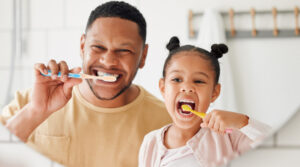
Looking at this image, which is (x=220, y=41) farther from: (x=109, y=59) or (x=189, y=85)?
(x=109, y=59)

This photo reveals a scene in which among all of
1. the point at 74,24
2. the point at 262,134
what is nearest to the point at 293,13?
the point at 262,134

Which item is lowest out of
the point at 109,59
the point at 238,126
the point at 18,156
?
the point at 18,156

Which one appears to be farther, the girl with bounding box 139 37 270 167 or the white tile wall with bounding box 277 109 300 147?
the white tile wall with bounding box 277 109 300 147

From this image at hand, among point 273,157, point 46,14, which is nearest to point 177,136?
point 273,157

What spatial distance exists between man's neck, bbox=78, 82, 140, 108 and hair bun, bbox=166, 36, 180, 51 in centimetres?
10

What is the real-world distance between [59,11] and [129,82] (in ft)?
0.65

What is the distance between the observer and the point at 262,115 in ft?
1.83

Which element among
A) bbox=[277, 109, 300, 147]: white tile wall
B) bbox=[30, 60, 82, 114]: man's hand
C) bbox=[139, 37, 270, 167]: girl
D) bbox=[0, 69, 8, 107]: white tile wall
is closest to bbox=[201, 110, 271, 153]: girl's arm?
bbox=[139, 37, 270, 167]: girl

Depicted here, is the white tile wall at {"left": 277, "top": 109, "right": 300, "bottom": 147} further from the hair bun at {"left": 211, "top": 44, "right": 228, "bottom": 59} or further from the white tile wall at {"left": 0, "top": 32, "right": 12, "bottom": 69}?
the white tile wall at {"left": 0, "top": 32, "right": 12, "bottom": 69}

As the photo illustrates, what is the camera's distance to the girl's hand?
1.80 ft

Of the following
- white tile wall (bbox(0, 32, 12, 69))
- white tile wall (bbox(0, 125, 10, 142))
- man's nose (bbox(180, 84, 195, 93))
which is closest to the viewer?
man's nose (bbox(180, 84, 195, 93))

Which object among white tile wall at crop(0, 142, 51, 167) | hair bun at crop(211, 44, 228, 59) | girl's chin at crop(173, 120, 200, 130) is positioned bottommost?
white tile wall at crop(0, 142, 51, 167)

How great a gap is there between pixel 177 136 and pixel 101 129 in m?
0.14

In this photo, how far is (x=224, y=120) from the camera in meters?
0.55
